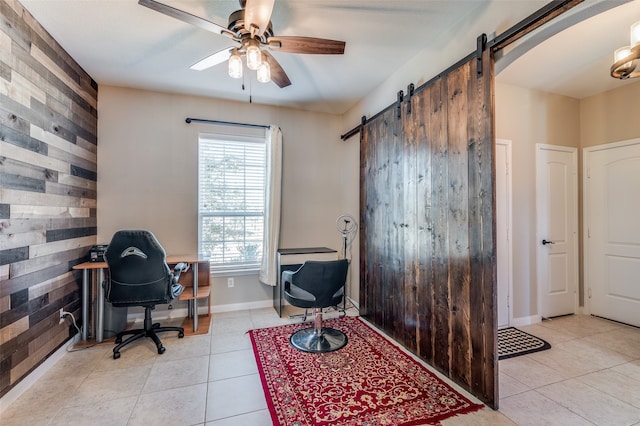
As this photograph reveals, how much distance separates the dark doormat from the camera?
2580 millimetres

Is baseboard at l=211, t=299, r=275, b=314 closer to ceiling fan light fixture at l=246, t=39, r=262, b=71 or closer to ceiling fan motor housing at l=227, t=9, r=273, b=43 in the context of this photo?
ceiling fan light fixture at l=246, t=39, r=262, b=71

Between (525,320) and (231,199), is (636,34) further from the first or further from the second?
(231,199)

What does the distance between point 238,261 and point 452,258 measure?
8.74ft

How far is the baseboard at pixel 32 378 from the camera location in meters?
1.87

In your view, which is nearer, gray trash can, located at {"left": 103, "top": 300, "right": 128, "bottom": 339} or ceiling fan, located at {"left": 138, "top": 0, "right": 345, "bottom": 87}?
ceiling fan, located at {"left": 138, "top": 0, "right": 345, "bottom": 87}

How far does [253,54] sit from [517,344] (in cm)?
337

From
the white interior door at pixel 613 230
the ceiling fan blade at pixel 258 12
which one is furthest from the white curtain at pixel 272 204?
the white interior door at pixel 613 230

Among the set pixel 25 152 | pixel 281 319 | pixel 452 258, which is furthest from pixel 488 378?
pixel 25 152

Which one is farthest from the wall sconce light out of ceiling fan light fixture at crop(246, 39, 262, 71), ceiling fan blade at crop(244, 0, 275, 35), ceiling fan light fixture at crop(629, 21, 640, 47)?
ceiling fan light fixture at crop(246, 39, 262, 71)

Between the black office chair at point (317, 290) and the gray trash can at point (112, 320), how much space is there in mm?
1715

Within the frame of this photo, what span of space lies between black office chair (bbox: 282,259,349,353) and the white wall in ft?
3.98

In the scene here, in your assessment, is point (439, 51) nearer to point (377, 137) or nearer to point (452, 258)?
point (377, 137)

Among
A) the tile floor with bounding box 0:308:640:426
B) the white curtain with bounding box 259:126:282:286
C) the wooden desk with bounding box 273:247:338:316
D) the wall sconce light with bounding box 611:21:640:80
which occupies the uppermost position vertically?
the wall sconce light with bounding box 611:21:640:80

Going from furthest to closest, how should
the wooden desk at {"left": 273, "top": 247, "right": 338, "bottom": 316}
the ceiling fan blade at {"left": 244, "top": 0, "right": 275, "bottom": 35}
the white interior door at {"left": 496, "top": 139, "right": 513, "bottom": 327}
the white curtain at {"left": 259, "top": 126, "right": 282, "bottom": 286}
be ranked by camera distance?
the white curtain at {"left": 259, "top": 126, "right": 282, "bottom": 286}, the wooden desk at {"left": 273, "top": 247, "right": 338, "bottom": 316}, the white interior door at {"left": 496, "top": 139, "right": 513, "bottom": 327}, the ceiling fan blade at {"left": 244, "top": 0, "right": 275, "bottom": 35}
